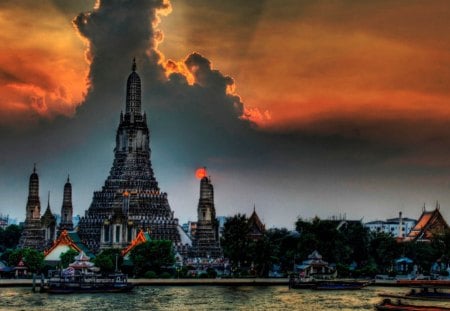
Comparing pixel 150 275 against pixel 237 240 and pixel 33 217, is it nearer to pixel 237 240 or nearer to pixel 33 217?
pixel 237 240

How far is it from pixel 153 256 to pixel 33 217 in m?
25.2

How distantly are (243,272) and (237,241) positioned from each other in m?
4.40

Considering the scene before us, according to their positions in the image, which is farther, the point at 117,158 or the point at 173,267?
the point at 117,158

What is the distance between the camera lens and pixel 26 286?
308 ft

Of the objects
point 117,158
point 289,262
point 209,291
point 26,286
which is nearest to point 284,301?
point 209,291

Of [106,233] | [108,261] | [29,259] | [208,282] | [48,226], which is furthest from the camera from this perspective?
[48,226]

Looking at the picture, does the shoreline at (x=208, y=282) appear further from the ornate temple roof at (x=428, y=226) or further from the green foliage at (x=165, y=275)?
the ornate temple roof at (x=428, y=226)

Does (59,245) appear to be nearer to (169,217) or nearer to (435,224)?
(169,217)

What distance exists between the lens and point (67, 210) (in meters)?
127

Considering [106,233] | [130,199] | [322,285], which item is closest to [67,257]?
[106,233]

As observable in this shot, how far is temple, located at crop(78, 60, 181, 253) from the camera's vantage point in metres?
117

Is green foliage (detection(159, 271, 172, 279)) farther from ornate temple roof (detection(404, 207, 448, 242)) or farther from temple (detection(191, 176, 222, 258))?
ornate temple roof (detection(404, 207, 448, 242))

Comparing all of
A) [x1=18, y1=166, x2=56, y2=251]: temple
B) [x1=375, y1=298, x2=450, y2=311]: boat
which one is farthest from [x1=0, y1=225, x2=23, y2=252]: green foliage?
[x1=375, y1=298, x2=450, y2=311]: boat

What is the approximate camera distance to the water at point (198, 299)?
70812 millimetres
